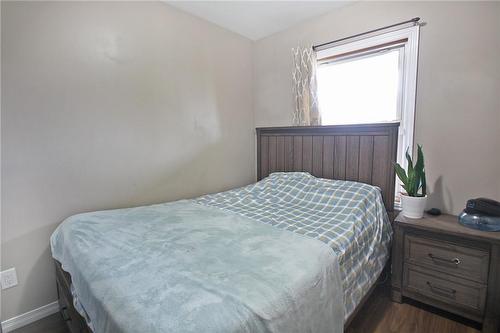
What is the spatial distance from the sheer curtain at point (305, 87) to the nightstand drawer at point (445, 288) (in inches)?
59.6

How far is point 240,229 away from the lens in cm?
142

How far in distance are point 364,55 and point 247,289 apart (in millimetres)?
2267

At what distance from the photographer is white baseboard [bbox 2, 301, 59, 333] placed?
62.5 inches

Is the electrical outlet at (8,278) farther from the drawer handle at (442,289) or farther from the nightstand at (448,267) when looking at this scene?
the drawer handle at (442,289)

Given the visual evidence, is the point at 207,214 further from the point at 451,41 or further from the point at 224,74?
the point at 451,41

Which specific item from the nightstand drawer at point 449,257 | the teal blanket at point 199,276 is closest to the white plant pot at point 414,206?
the nightstand drawer at point 449,257

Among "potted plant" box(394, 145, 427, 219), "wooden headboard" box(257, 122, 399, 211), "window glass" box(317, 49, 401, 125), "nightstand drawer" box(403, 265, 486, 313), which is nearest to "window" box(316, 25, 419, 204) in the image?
"window glass" box(317, 49, 401, 125)

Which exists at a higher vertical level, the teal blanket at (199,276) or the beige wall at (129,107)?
the beige wall at (129,107)

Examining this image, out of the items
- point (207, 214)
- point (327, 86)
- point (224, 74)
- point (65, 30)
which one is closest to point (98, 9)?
point (65, 30)

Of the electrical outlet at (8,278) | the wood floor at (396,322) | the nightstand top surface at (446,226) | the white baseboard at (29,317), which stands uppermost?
the nightstand top surface at (446,226)

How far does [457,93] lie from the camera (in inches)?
70.1

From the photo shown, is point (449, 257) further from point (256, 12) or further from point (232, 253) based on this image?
point (256, 12)

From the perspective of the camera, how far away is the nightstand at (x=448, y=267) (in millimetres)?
1443

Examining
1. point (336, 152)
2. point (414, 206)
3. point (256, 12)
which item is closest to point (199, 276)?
point (414, 206)
